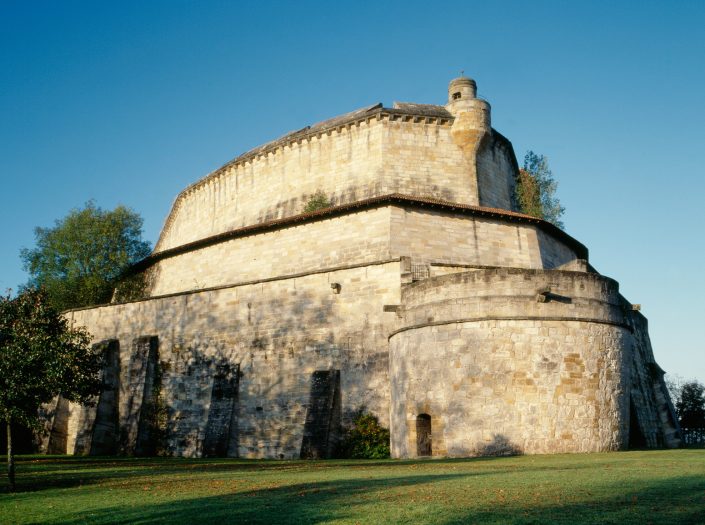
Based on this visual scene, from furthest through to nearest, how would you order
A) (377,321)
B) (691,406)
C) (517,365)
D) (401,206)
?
(691,406) < (401,206) < (377,321) < (517,365)

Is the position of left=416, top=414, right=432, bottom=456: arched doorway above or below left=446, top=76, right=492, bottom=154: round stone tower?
below

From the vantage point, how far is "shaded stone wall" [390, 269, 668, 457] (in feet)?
64.9

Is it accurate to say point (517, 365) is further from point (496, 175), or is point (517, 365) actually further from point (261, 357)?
point (496, 175)

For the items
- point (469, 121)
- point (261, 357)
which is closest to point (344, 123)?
point (469, 121)

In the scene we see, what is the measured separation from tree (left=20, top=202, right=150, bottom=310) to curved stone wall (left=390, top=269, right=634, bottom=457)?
1002 inches

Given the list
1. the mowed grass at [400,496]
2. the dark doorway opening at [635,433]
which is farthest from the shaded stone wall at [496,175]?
the mowed grass at [400,496]

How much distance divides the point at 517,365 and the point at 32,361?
1367 cm

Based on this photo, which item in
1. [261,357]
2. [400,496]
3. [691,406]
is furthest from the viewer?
[691,406]

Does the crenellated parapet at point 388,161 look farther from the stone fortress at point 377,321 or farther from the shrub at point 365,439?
the shrub at point 365,439

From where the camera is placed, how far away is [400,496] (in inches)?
416

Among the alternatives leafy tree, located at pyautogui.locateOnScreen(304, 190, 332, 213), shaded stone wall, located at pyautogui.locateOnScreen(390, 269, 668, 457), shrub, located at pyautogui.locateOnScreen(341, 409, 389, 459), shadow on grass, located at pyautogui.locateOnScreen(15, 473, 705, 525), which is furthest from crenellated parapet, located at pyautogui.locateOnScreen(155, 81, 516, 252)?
shadow on grass, located at pyautogui.locateOnScreen(15, 473, 705, 525)

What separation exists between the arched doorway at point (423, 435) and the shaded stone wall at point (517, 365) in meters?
0.19

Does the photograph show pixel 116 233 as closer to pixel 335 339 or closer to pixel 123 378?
pixel 123 378

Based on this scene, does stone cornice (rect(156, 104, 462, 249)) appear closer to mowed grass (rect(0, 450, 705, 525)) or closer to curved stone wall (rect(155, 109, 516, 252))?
curved stone wall (rect(155, 109, 516, 252))
